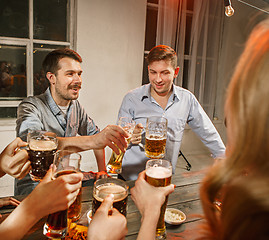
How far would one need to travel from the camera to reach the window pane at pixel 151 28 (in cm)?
401

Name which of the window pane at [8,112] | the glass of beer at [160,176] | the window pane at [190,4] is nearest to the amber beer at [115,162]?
the glass of beer at [160,176]

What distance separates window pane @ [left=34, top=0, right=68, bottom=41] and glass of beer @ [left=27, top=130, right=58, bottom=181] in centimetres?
244

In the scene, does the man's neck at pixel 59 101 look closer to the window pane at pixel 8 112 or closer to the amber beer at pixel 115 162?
the amber beer at pixel 115 162

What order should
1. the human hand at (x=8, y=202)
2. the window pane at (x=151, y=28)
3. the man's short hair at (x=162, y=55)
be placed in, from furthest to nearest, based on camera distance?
the window pane at (x=151, y=28) < the man's short hair at (x=162, y=55) < the human hand at (x=8, y=202)

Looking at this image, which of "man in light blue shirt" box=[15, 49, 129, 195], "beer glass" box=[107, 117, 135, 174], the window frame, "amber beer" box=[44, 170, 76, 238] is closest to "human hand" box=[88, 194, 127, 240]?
"amber beer" box=[44, 170, 76, 238]

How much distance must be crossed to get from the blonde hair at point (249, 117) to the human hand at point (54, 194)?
1.65ft

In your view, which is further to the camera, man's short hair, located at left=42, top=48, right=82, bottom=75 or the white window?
the white window

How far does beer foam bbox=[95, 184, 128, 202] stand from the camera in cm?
90

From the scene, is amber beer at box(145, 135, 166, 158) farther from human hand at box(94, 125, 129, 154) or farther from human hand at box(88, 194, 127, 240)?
human hand at box(88, 194, 127, 240)

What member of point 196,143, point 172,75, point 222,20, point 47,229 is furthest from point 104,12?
point 47,229

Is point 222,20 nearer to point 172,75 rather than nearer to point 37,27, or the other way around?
point 172,75

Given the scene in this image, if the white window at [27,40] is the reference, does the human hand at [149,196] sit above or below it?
below

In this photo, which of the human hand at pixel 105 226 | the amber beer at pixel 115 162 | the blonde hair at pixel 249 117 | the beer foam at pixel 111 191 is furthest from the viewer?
the amber beer at pixel 115 162

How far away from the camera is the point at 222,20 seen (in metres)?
4.18
